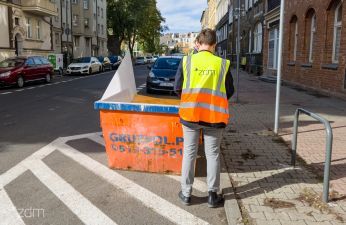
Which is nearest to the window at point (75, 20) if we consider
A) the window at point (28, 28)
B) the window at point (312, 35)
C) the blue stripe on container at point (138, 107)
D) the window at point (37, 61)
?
the window at point (28, 28)

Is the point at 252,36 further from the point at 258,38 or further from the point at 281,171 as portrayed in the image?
the point at 281,171

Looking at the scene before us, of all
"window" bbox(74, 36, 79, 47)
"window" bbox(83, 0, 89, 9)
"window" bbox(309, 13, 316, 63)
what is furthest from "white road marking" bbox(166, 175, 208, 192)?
"window" bbox(83, 0, 89, 9)

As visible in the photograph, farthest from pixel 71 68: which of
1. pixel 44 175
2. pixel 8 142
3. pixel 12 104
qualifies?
pixel 44 175

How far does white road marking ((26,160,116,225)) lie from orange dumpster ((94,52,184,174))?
875 millimetres

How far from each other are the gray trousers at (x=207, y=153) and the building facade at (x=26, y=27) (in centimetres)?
2865

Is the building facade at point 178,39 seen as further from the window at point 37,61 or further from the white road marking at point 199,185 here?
the white road marking at point 199,185

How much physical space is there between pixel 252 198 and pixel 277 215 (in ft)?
1.79

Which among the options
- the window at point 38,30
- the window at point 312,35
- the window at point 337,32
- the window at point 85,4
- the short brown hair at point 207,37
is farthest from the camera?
the window at point 85,4

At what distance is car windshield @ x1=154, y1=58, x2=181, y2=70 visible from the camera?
18.1 m

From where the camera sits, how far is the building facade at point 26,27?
102 ft

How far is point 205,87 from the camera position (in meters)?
4.43

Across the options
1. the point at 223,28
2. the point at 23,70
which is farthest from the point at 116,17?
the point at 23,70

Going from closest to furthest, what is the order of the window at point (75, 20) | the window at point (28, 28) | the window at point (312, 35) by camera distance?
1. the window at point (312, 35)
2. the window at point (28, 28)
3. the window at point (75, 20)

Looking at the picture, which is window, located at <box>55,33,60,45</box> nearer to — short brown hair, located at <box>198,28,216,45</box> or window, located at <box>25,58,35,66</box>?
window, located at <box>25,58,35,66</box>
